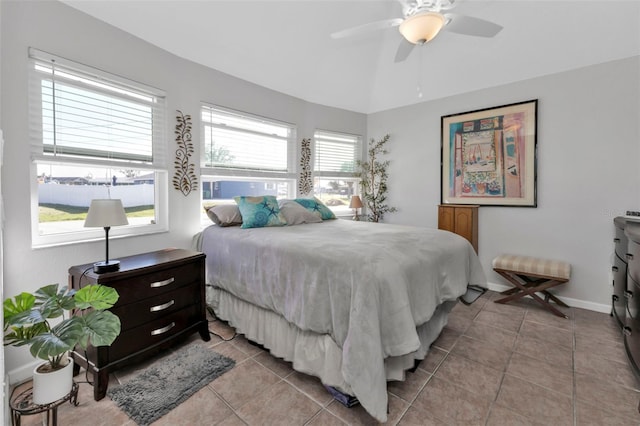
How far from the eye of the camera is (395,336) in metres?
1.51

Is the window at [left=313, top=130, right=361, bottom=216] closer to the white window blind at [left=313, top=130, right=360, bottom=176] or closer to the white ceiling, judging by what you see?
the white window blind at [left=313, top=130, right=360, bottom=176]

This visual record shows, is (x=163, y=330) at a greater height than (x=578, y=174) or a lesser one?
lesser

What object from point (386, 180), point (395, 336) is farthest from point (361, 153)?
point (395, 336)

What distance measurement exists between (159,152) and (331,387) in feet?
8.03

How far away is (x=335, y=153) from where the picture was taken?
452cm

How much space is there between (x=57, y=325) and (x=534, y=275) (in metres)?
3.68

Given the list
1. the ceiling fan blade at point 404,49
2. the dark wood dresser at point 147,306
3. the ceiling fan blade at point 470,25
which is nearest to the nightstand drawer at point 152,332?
the dark wood dresser at point 147,306

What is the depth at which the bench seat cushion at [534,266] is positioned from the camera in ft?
9.09

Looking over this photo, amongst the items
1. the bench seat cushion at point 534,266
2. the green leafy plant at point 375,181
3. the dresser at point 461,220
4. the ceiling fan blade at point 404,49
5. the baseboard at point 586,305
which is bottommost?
the baseboard at point 586,305

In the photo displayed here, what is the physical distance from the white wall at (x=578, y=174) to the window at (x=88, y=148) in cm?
370

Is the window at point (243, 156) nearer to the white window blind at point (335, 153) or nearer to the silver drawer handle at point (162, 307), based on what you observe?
the white window blind at point (335, 153)

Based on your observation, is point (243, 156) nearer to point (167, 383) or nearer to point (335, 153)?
point (335, 153)

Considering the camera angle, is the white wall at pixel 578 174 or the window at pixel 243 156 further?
the window at pixel 243 156

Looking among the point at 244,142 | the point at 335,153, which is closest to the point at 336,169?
the point at 335,153
